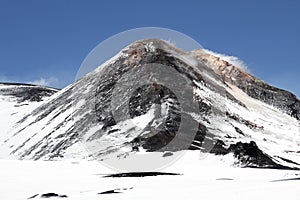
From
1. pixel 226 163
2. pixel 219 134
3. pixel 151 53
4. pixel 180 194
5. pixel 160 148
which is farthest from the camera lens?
pixel 151 53

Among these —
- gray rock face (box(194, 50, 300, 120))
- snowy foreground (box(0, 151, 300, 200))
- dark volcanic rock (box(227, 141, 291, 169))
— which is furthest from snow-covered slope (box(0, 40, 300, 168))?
snowy foreground (box(0, 151, 300, 200))

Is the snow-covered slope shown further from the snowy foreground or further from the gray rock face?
the snowy foreground

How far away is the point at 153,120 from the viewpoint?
53969 mm

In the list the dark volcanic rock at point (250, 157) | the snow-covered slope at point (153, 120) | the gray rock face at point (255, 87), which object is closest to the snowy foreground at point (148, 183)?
the dark volcanic rock at point (250, 157)

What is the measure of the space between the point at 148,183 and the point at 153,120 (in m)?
28.5

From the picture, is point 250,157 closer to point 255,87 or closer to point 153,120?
point 153,120

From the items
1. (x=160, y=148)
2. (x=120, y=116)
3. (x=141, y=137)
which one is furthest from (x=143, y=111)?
(x=160, y=148)

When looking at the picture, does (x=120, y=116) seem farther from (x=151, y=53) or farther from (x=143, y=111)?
(x=151, y=53)

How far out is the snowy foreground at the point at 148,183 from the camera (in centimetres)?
1795

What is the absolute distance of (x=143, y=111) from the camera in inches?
2258

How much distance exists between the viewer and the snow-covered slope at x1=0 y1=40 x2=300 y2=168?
163 feet

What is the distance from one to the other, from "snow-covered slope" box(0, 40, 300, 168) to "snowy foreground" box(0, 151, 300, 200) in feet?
25.0

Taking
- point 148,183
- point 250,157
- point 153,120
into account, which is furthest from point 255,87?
point 148,183

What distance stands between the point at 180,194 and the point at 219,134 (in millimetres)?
38163
